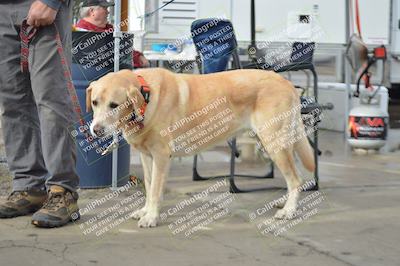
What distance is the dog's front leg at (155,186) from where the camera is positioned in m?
4.41

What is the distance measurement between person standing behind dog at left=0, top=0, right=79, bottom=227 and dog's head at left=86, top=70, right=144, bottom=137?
35 centimetres

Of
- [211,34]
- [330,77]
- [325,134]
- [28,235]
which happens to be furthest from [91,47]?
[330,77]

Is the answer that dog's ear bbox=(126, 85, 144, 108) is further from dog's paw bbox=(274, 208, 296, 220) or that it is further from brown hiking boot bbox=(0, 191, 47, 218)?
dog's paw bbox=(274, 208, 296, 220)

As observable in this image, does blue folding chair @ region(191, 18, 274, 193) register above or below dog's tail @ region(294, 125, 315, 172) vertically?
above

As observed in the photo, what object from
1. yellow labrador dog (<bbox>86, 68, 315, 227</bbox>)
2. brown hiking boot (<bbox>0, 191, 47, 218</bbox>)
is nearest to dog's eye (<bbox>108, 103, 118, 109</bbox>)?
yellow labrador dog (<bbox>86, 68, 315, 227</bbox>)

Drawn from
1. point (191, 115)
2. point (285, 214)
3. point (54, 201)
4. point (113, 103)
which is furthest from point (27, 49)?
point (285, 214)

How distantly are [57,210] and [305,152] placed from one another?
1.86m

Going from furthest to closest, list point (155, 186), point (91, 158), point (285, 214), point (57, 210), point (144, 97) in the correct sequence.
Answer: point (91, 158)
point (285, 214)
point (155, 186)
point (57, 210)
point (144, 97)

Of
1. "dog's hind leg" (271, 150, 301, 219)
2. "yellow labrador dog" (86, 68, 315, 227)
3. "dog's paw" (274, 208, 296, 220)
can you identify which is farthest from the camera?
"dog's hind leg" (271, 150, 301, 219)

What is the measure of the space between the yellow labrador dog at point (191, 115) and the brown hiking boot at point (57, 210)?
441 mm

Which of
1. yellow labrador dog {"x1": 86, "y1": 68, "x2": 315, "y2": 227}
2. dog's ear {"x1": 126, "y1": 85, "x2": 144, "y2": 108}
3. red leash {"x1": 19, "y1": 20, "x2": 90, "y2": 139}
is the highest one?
red leash {"x1": 19, "y1": 20, "x2": 90, "y2": 139}

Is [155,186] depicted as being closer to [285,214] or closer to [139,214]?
[139,214]

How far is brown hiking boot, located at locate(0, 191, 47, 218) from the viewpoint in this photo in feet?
14.8

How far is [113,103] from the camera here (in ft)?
13.3
